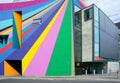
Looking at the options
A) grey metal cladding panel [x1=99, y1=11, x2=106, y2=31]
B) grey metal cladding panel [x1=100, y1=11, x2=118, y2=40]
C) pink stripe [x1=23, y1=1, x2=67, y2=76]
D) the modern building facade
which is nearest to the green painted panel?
pink stripe [x1=23, y1=1, x2=67, y2=76]

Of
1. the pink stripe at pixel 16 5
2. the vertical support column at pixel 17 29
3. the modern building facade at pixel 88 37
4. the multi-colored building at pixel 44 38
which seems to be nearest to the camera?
the multi-colored building at pixel 44 38

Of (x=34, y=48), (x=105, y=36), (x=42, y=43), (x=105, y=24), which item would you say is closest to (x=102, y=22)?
(x=105, y=24)

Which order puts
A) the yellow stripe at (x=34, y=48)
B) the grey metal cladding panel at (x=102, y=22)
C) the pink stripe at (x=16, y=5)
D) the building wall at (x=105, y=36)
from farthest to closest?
the building wall at (x=105, y=36), the grey metal cladding panel at (x=102, y=22), the pink stripe at (x=16, y=5), the yellow stripe at (x=34, y=48)

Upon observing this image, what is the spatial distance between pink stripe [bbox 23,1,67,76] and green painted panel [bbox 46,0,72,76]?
699 millimetres

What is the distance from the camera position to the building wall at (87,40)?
171 feet

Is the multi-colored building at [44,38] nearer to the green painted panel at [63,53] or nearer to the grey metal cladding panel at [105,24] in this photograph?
the green painted panel at [63,53]

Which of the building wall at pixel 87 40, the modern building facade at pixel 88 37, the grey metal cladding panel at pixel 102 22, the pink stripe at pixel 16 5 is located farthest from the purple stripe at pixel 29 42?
the grey metal cladding panel at pixel 102 22

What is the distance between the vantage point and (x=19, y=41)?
48125 mm

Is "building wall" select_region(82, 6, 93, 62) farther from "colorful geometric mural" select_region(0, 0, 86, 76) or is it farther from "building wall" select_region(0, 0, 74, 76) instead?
"building wall" select_region(0, 0, 74, 76)

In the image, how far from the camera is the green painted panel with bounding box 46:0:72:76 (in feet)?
144

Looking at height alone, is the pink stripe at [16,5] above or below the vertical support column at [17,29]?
above

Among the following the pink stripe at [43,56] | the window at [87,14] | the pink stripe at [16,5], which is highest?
the pink stripe at [16,5]

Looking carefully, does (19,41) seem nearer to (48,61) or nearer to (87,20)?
(48,61)

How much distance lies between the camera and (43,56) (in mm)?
44469
